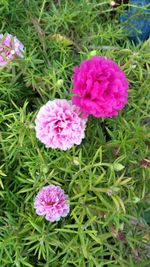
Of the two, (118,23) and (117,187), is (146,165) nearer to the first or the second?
(117,187)

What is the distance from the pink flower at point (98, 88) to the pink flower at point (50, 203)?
0.26 m

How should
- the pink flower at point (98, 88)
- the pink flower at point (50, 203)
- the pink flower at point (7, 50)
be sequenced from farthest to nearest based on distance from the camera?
the pink flower at point (7, 50)
the pink flower at point (50, 203)
the pink flower at point (98, 88)

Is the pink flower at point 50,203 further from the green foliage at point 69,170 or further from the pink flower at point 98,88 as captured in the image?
the pink flower at point 98,88

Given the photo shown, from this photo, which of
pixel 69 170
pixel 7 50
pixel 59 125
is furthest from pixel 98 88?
pixel 7 50

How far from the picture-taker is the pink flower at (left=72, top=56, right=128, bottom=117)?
38.4 inches

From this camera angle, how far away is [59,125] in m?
1.04

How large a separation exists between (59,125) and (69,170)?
0.55 feet

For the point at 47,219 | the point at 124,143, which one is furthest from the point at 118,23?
the point at 47,219

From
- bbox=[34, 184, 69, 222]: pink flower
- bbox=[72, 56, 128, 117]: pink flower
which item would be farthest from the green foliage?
bbox=[72, 56, 128, 117]: pink flower

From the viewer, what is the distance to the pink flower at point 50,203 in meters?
1.10

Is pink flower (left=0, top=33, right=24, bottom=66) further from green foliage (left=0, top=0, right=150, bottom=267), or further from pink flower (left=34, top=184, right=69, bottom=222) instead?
pink flower (left=34, top=184, right=69, bottom=222)

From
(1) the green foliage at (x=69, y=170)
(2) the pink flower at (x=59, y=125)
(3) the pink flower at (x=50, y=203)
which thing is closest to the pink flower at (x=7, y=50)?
(1) the green foliage at (x=69, y=170)

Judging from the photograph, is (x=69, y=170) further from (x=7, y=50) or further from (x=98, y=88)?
(x=7, y=50)

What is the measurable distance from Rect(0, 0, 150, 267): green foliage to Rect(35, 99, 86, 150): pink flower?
2.9 inches
